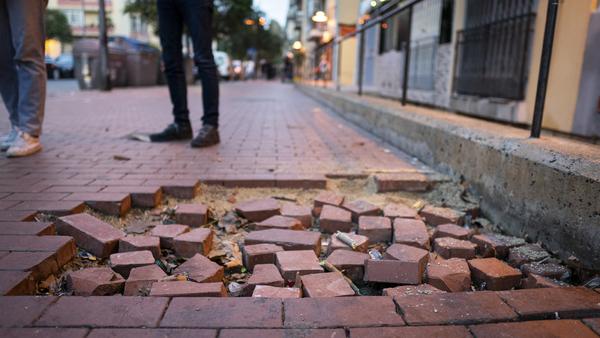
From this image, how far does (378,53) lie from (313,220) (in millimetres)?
10277

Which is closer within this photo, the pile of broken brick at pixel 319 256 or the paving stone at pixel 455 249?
the pile of broken brick at pixel 319 256

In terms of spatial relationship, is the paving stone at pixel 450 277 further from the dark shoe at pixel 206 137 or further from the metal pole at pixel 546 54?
the dark shoe at pixel 206 137

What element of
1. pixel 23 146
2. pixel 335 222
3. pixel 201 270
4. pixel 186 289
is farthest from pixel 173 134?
pixel 186 289

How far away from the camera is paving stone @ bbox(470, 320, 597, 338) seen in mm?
1286

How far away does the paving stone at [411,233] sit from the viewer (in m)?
2.05

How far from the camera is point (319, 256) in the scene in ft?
6.73

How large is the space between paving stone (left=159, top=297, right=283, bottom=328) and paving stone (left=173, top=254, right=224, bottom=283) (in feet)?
0.85

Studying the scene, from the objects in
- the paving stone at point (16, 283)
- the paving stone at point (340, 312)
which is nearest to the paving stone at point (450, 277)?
the paving stone at point (340, 312)

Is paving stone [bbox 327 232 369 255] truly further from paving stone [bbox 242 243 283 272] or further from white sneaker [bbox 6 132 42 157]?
white sneaker [bbox 6 132 42 157]

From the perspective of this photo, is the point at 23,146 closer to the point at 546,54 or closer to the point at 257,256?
the point at 257,256

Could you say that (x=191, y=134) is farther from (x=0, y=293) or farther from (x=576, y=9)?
(x=576, y=9)

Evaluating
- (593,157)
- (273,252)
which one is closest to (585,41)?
(593,157)

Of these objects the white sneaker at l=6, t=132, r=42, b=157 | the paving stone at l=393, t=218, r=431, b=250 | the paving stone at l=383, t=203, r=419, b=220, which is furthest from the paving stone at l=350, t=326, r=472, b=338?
the white sneaker at l=6, t=132, r=42, b=157

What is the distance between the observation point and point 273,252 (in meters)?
1.92
